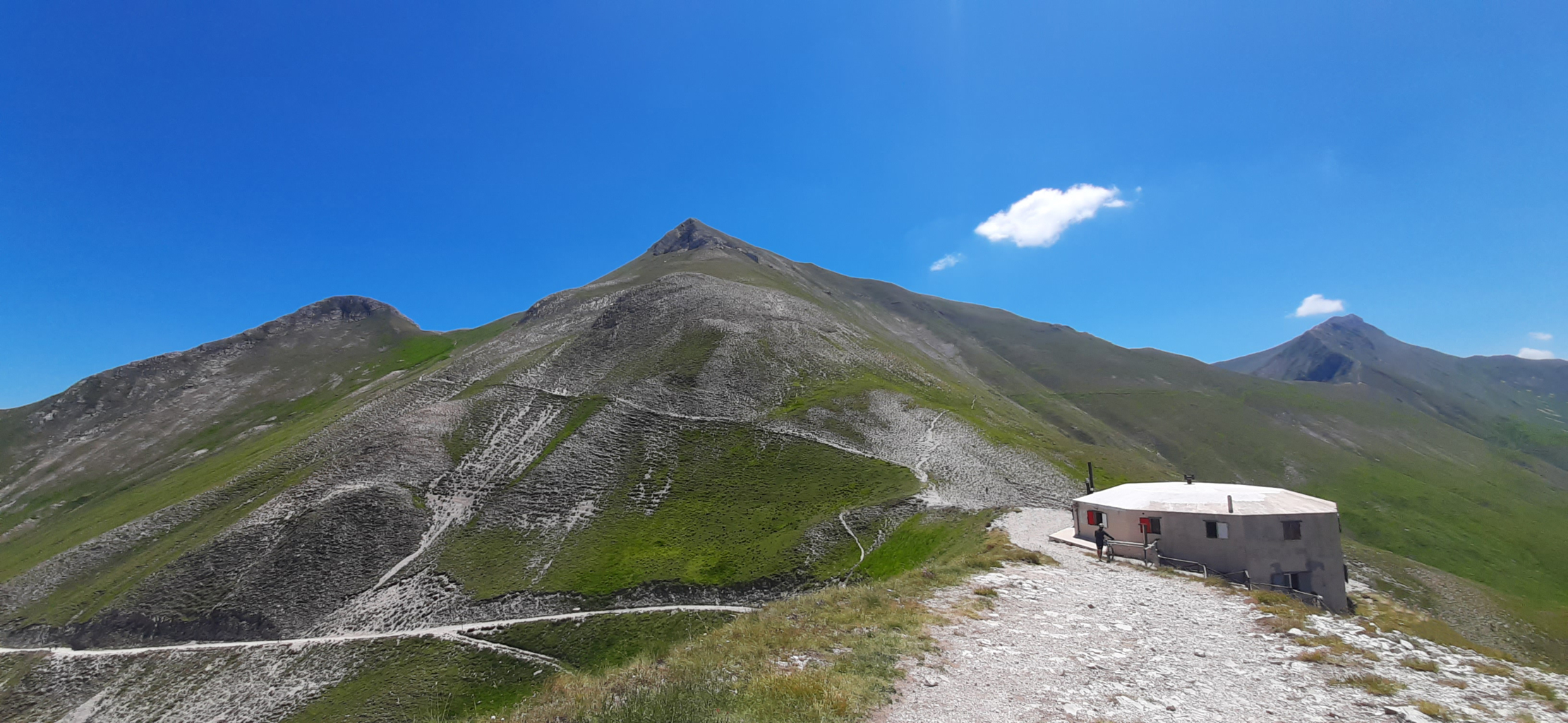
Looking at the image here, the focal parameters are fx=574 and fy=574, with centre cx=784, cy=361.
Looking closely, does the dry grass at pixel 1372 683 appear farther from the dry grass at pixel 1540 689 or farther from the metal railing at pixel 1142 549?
the metal railing at pixel 1142 549

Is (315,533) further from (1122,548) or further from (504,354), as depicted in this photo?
(1122,548)

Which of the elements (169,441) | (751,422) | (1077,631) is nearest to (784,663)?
(1077,631)

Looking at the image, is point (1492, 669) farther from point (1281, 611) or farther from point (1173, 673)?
point (1173, 673)

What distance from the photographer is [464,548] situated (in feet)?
200

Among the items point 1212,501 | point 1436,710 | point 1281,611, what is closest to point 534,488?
point 1212,501

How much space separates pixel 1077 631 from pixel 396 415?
3825 inches

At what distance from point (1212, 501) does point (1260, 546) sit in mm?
2782

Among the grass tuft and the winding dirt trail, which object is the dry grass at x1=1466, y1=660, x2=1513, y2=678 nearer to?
the grass tuft

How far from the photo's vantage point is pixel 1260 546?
95.0 feet

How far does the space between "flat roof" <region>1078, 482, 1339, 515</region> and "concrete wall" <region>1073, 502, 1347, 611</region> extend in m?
0.30

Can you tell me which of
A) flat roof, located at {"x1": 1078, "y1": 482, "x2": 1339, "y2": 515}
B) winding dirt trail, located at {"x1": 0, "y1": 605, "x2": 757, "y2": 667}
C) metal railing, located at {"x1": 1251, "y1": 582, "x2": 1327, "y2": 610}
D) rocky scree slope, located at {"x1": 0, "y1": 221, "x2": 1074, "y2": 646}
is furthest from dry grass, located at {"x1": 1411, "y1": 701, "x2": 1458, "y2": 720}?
winding dirt trail, located at {"x1": 0, "y1": 605, "x2": 757, "y2": 667}

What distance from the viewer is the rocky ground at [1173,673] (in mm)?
12469

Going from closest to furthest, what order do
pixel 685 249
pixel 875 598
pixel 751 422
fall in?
pixel 875 598 < pixel 751 422 < pixel 685 249

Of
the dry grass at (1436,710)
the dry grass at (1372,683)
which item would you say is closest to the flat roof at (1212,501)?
the dry grass at (1372,683)
